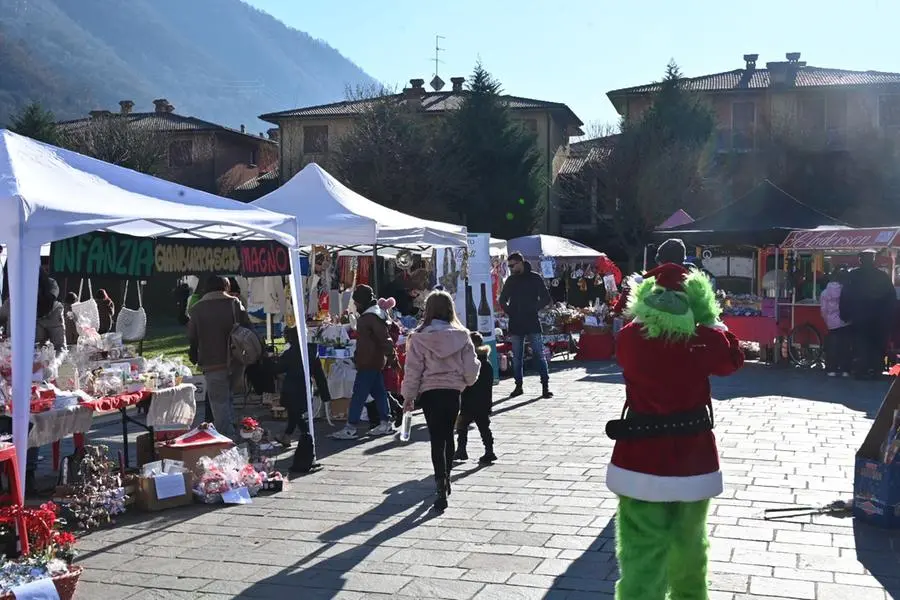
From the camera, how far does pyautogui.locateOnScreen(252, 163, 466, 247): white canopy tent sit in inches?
431

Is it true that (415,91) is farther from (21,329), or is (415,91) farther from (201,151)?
(21,329)

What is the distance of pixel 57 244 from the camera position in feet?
21.5

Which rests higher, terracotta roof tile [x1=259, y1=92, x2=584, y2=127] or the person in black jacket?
terracotta roof tile [x1=259, y1=92, x2=584, y2=127]

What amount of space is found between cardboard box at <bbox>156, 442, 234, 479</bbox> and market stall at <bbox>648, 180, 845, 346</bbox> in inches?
383

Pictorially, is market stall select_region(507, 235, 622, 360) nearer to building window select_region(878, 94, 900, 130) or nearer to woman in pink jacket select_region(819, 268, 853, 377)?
woman in pink jacket select_region(819, 268, 853, 377)

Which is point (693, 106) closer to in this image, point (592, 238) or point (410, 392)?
point (592, 238)

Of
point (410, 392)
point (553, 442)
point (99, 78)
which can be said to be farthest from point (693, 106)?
point (99, 78)

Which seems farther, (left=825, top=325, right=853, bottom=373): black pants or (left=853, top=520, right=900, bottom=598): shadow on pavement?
(left=825, top=325, right=853, bottom=373): black pants

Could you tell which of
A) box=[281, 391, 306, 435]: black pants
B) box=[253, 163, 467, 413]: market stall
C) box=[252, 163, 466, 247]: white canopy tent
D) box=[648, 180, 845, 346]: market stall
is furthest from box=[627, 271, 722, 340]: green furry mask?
box=[648, 180, 845, 346]: market stall

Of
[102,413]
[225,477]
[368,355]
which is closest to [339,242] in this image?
[368,355]

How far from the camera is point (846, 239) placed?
1396 centimetres

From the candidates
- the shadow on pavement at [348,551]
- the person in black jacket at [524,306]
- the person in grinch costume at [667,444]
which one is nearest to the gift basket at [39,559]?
the shadow on pavement at [348,551]

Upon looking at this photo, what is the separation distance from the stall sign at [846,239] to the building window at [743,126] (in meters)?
26.2

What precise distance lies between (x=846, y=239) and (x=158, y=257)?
418 inches
